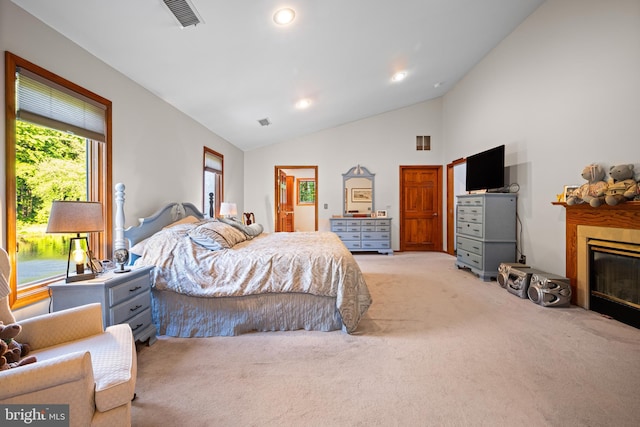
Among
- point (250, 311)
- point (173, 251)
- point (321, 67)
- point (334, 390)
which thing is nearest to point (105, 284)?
point (173, 251)

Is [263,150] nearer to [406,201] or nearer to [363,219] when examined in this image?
[363,219]

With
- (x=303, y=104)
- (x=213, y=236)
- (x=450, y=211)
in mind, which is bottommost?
(x=213, y=236)

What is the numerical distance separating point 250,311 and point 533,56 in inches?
185

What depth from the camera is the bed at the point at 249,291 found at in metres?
2.39

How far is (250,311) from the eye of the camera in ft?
7.98

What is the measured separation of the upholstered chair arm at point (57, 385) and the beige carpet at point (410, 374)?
1.65 ft

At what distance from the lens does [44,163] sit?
2094mm

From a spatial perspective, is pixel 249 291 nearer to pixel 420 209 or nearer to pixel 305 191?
pixel 420 209

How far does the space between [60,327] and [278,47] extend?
9.54ft

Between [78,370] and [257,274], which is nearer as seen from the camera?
[78,370]

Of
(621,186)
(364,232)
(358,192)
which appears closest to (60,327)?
(621,186)

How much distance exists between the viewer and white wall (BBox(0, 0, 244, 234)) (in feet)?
6.05

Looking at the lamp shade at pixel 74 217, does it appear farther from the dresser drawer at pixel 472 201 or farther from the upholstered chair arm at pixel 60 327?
the dresser drawer at pixel 472 201

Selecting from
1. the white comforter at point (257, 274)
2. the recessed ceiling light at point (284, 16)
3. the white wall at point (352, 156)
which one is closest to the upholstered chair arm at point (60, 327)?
the white comforter at point (257, 274)
